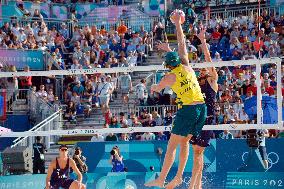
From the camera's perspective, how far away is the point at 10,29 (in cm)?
2717

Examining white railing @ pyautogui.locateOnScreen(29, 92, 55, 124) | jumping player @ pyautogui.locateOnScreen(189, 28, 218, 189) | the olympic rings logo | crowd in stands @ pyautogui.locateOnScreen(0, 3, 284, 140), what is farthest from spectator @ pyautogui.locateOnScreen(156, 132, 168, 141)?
jumping player @ pyautogui.locateOnScreen(189, 28, 218, 189)

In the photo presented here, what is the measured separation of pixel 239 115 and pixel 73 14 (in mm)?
11727

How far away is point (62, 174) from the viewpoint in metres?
17.1

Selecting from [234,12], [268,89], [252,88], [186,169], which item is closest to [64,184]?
[186,169]

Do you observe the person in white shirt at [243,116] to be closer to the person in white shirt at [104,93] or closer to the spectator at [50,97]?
the person in white shirt at [104,93]

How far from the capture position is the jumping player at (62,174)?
1691 cm

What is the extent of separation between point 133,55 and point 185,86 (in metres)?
12.5

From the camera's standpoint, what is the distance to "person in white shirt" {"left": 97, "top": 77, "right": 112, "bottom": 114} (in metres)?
22.5

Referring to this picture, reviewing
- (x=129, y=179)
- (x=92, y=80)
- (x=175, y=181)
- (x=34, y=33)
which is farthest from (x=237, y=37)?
(x=175, y=181)

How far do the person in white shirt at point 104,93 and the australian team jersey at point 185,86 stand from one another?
9.18m

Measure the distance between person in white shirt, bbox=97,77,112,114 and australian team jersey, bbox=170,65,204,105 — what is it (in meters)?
9.18

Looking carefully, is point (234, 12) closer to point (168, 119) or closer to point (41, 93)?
point (41, 93)

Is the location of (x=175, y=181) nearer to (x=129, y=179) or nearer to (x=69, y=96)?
(x=129, y=179)

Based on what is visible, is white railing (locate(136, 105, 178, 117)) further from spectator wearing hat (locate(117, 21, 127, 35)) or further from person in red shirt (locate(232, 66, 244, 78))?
spectator wearing hat (locate(117, 21, 127, 35))
